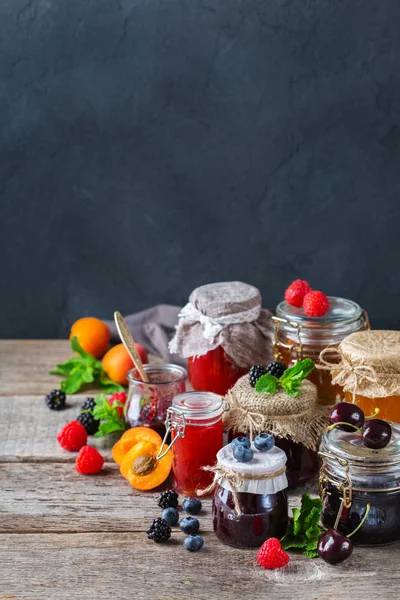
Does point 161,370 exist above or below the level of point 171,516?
above

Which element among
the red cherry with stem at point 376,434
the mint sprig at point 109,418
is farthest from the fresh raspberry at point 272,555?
the mint sprig at point 109,418

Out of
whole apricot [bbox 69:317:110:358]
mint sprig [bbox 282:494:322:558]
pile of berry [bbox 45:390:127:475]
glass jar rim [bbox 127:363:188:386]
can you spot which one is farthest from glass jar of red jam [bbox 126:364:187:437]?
whole apricot [bbox 69:317:110:358]

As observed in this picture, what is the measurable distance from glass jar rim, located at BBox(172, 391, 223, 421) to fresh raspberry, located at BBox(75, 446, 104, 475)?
23 cm

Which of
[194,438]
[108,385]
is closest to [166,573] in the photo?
[194,438]

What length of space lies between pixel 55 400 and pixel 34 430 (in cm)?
14

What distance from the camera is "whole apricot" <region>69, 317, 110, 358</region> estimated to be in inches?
94.7

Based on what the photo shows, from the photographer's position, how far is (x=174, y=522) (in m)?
1.54

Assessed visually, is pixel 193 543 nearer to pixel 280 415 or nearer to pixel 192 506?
pixel 192 506

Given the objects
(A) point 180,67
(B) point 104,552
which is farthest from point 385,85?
(B) point 104,552

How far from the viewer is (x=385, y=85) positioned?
2721mm

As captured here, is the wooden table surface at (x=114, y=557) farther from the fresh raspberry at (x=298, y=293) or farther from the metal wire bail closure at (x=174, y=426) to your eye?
the fresh raspberry at (x=298, y=293)

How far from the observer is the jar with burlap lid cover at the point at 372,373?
1.59m

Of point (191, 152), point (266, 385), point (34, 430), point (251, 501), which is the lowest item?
point (34, 430)

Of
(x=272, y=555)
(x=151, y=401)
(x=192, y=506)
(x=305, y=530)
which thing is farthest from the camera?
(x=151, y=401)
